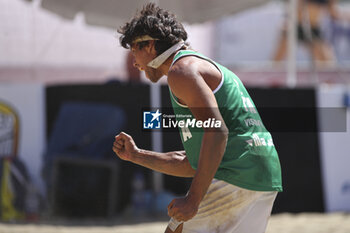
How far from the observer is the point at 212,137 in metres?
2.39

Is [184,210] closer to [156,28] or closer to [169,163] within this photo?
[169,163]

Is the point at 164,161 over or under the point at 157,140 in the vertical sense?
over

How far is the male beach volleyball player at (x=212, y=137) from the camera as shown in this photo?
2408mm

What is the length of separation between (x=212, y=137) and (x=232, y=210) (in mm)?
480

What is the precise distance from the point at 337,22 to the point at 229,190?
14.7 metres

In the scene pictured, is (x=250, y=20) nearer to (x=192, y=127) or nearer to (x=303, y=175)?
(x=303, y=175)

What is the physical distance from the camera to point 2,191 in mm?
6469

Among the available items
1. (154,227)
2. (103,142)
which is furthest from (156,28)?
(103,142)

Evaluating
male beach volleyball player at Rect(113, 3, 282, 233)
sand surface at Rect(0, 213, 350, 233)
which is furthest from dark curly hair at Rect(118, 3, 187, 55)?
sand surface at Rect(0, 213, 350, 233)

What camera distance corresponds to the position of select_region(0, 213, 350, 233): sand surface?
578cm

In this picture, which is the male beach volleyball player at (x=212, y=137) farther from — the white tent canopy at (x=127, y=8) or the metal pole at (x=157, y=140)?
the white tent canopy at (x=127, y=8)

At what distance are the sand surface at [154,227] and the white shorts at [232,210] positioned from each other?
10.3 feet

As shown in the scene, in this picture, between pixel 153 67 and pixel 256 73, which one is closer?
pixel 153 67

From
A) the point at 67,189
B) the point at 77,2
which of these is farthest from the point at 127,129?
the point at 77,2
